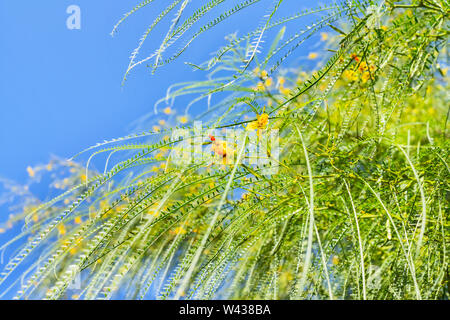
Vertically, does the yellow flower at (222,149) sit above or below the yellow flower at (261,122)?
below

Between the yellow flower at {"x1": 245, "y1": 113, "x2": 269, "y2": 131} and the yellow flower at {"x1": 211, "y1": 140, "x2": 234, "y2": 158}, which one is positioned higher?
the yellow flower at {"x1": 245, "y1": 113, "x2": 269, "y2": 131}

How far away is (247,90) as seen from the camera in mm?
844

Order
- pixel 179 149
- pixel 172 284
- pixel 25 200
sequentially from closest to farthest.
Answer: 1. pixel 172 284
2. pixel 179 149
3. pixel 25 200

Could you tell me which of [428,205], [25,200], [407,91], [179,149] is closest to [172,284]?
[179,149]

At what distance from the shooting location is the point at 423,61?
2.63 feet

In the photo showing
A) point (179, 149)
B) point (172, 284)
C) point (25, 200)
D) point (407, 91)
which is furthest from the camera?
point (25, 200)

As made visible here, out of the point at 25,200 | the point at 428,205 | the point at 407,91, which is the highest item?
the point at 25,200
